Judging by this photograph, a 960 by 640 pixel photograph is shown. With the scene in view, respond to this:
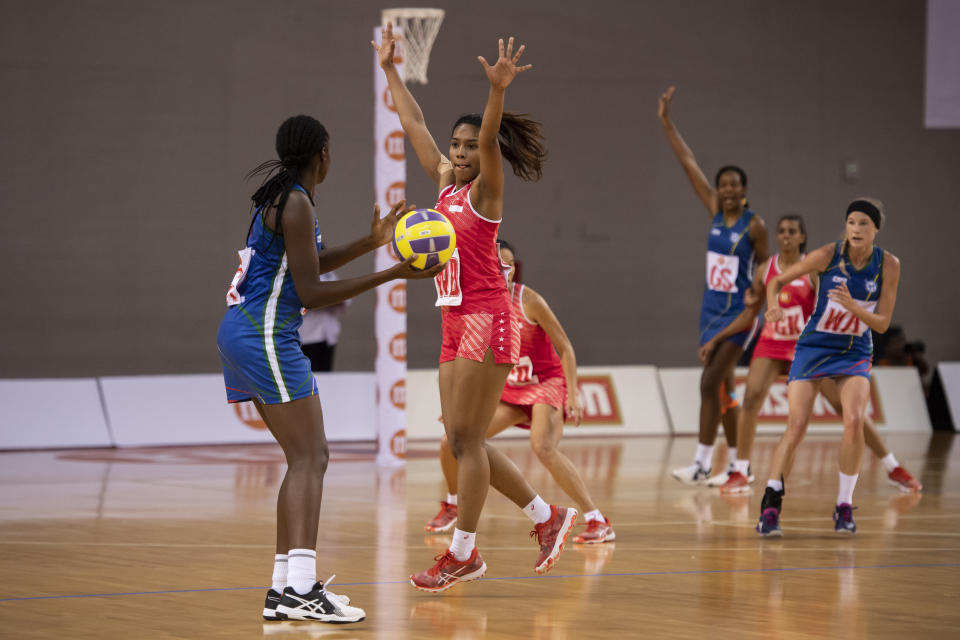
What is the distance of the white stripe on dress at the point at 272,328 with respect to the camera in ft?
16.0

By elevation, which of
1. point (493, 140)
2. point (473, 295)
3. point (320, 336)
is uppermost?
point (493, 140)

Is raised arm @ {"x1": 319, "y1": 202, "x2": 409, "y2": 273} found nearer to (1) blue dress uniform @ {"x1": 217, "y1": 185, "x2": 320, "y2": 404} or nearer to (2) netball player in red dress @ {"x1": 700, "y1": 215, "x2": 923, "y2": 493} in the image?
(1) blue dress uniform @ {"x1": 217, "y1": 185, "x2": 320, "y2": 404}

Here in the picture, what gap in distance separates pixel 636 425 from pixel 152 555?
30.7 ft

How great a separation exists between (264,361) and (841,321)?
13.3 feet

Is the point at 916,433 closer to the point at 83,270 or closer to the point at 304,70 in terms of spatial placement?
the point at 304,70

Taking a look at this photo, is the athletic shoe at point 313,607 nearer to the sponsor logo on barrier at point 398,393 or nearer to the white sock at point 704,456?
the white sock at point 704,456

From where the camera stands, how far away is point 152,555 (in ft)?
21.8

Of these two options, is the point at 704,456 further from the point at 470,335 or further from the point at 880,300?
the point at 470,335

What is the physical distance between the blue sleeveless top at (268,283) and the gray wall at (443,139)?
1052cm

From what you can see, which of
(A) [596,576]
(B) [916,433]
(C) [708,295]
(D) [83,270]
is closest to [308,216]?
(A) [596,576]

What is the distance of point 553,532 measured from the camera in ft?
20.0

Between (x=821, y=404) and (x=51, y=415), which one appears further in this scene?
(x=821, y=404)

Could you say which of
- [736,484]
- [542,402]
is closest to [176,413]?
[736,484]

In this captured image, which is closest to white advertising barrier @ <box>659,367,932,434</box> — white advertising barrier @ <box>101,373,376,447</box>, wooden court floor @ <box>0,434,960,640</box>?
wooden court floor @ <box>0,434,960,640</box>
